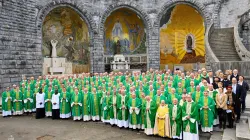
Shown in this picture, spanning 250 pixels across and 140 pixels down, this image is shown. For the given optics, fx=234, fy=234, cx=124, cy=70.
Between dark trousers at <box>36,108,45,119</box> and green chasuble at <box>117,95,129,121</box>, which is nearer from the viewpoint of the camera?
green chasuble at <box>117,95,129,121</box>

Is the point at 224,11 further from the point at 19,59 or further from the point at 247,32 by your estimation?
the point at 19,59

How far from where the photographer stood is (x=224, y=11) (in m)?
19.6

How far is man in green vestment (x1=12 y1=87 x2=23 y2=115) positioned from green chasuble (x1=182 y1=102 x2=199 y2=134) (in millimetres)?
8192

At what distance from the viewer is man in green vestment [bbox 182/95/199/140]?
7180 millimetres

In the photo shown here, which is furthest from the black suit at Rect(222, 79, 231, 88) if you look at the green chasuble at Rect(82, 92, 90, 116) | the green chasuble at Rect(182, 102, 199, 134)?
the green chasuble at Rect(82, 92, 90, 116)

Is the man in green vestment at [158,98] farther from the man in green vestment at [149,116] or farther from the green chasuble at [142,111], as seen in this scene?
the green chasuble at [142,111]

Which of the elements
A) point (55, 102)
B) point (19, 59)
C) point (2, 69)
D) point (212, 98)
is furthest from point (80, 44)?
point (212, 98)

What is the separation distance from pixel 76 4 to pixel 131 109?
48.1 ft

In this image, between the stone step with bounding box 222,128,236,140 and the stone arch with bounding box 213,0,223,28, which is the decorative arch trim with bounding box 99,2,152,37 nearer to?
the stone arch with bounding box 213,0,223,28

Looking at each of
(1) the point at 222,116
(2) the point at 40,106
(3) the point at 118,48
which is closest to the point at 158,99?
(1) the point at 222,116

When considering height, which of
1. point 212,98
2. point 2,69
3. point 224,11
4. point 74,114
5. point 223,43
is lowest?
point 74,114

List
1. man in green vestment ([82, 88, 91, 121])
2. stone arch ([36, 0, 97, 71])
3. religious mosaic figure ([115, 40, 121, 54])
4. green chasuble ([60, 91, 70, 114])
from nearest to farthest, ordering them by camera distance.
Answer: man in green vestment ([82, 88, 91, 121]) < green chasuble ([60, 91, 70, 114]) < stone arch ([36, 0, 97, 71]) < religious mosaic figure ([115, 40, 121, 54])

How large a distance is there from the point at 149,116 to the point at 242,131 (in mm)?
2880

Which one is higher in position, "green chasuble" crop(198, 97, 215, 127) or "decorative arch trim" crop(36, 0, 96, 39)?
"decorative arch trim" crop(36, 0, 96, 39)
